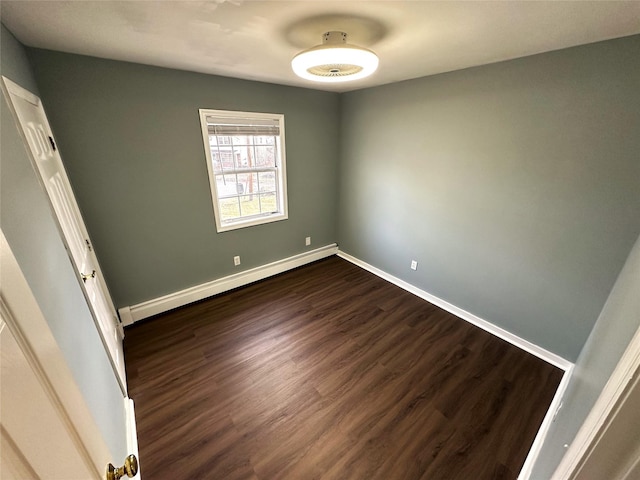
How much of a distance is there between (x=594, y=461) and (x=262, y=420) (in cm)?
166

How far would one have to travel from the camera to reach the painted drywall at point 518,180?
64.2 inches

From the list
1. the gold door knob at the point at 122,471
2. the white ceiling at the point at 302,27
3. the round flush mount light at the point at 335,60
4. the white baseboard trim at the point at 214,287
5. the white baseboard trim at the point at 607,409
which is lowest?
the white baseboard trim at the point at 214,287

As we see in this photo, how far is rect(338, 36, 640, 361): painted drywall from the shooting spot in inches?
64.2

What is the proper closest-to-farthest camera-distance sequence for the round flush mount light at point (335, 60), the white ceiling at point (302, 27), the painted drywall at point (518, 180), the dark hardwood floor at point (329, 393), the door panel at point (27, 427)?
the door panel at point (27, 427) → the white ceiling at point (302, 27) → the round flush mount light at point (335, 60) → the dark hardwood floor at point (329, 393) → the painted drywall at point (518, 180)

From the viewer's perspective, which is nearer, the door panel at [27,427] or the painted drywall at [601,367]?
the door panel at [27,427]

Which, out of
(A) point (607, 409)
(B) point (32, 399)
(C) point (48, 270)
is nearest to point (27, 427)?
(B) point (32, 399)

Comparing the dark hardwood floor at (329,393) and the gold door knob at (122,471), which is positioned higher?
the gold door knob at (122,471)

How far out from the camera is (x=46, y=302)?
789 mm

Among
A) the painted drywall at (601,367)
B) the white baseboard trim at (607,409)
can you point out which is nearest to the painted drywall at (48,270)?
the white baseboard trim at (607,409)

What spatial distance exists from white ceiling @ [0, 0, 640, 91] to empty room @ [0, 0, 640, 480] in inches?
0.7

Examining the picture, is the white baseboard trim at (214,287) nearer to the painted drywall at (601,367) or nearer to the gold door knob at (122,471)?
the gold door knob at (122,471)

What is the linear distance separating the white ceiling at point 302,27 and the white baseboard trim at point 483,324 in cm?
220

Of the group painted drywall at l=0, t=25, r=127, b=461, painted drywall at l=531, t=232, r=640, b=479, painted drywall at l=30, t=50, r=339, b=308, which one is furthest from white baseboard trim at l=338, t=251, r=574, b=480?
painted drywall at l=0, t=25, r=127, b=461

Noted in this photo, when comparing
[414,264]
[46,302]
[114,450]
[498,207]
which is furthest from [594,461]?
[414,264]
